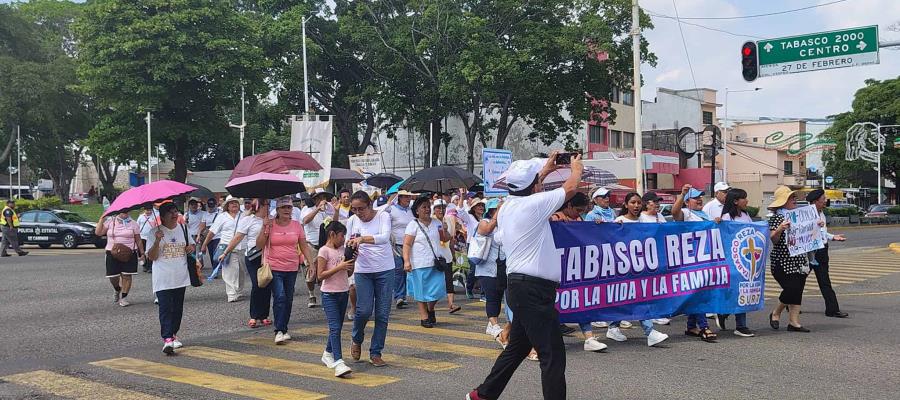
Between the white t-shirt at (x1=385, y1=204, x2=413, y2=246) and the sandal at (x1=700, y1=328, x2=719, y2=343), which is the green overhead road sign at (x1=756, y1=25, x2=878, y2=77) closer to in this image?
the sandal at (x1=700, y1=328, x2=719, y2=343)

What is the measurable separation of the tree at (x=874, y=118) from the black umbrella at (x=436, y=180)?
53.0m

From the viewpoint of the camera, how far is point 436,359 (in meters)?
8.05

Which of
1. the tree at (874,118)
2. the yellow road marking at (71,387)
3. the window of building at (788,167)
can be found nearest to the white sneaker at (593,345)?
the yellow road marking at (71,387)

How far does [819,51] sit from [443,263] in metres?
13.7

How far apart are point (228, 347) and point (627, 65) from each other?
94.8 ft

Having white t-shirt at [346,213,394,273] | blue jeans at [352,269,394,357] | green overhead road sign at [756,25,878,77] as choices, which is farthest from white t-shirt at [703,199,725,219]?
green overhead road sign at [756,25,878,77]

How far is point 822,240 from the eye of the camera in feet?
32.7

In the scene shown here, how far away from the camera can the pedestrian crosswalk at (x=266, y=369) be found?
6.79 meters

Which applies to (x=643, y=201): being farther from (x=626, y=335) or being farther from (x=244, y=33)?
(x=244, y=33)

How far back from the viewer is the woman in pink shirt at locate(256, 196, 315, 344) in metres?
9.24

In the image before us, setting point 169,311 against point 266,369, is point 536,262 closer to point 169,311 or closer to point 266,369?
point 266,369

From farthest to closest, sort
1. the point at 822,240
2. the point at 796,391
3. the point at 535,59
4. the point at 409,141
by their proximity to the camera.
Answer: the point at 409,141 → the point at 535,59 → the point at 822,240 → the point at 796,391

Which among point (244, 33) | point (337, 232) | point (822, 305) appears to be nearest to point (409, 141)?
point (244, 33)

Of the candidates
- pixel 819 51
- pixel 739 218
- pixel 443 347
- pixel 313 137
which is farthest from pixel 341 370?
pixel 313 137
